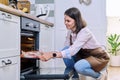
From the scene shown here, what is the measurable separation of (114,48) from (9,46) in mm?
5001

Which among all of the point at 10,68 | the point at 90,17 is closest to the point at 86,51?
the point at 10,68

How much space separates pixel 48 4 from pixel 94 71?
1.43 metres

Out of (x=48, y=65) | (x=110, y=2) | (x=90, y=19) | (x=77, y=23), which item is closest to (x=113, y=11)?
(x=110, y=2)

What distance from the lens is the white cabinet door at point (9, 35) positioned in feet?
5.22

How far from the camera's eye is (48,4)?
3369 mm

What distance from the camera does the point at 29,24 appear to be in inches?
87.8

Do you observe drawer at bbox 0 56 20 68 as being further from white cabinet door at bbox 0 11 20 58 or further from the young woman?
the young woman

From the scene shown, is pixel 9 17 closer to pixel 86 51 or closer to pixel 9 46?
pixel 9 46

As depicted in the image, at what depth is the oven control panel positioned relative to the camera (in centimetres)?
205

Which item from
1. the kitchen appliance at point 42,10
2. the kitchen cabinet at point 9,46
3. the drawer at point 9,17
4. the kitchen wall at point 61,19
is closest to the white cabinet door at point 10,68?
the kitchen cabinet at point 9,46

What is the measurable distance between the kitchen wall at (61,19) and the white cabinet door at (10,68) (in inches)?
50.5

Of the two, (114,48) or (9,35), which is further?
(114,48)

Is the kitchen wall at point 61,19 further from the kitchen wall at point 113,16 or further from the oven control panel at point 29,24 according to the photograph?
the kitchen wall at point 113,16

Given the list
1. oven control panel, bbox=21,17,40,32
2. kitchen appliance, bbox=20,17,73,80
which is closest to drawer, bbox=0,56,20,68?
kitchen appliance, bbox=20,17,73,80
